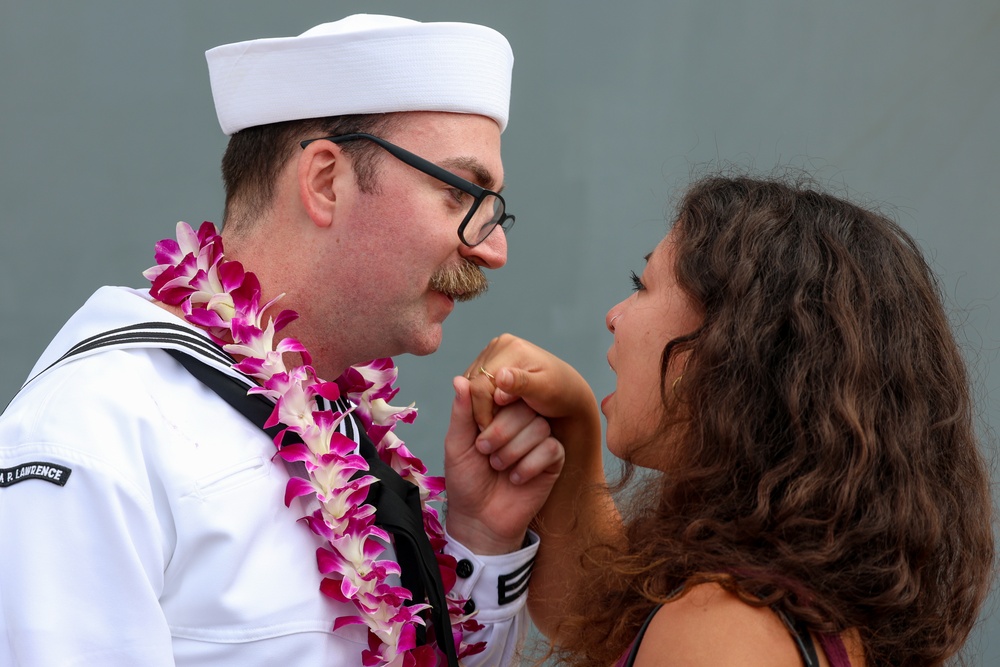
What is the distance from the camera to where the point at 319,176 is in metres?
2.09

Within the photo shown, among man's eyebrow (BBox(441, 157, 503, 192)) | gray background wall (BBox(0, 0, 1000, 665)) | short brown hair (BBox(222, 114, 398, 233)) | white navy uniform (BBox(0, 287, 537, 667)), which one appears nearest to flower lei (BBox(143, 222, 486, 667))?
white navy uniform (BBox(0, 287, 537, 667))

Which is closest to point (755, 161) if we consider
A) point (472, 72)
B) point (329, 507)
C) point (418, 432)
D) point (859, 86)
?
point (859, 86)

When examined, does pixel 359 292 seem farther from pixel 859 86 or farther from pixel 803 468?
pixel 859 86

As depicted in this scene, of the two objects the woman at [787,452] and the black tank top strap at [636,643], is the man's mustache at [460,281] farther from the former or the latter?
the black tank top strap at [636,643]

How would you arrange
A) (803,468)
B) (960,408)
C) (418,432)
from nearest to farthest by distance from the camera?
(803,468) < (960,408) < (418,432)

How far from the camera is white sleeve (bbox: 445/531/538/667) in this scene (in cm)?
227

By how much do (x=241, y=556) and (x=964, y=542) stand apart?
3.68ft

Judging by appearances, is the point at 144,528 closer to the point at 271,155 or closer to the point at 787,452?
the point at 271,155

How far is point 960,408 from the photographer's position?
177 centimetres

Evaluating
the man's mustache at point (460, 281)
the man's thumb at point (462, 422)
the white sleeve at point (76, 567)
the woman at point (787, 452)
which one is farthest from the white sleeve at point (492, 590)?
the white sleeve at point (76, 567)

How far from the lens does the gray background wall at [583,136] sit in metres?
3.15

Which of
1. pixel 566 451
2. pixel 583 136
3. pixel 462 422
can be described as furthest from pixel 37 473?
pixel 583 136

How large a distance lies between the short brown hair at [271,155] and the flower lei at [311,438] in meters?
0.16

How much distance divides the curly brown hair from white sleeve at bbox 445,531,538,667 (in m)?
0.42
